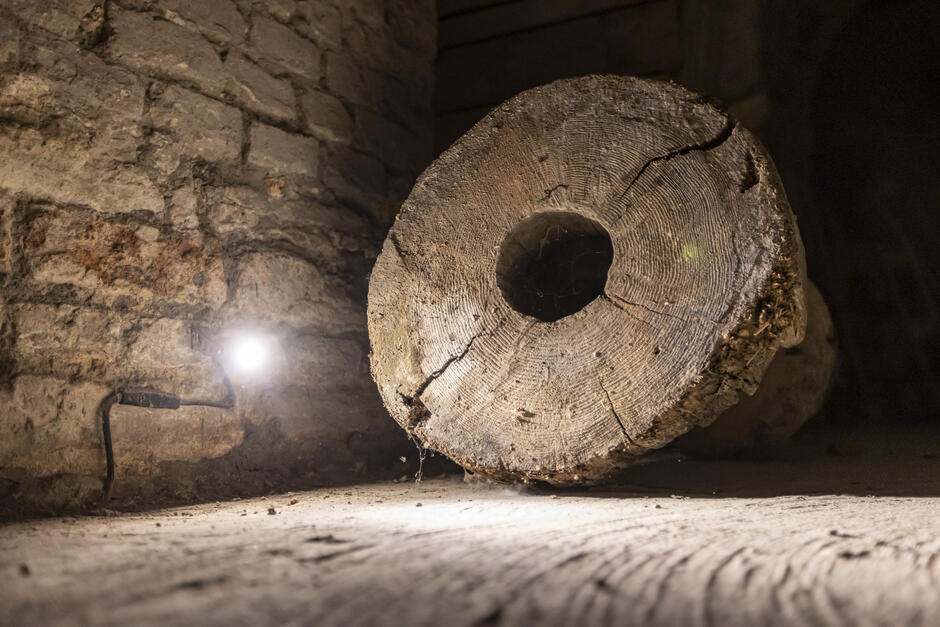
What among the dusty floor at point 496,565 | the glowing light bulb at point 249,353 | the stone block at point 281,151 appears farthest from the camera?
the stone block at point 281,151

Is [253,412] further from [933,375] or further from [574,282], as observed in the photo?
[933,375]

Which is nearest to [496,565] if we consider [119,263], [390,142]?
[119,263]

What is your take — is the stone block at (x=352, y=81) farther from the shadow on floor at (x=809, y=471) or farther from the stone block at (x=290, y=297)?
the shadow on floor at (x=809, y=471)

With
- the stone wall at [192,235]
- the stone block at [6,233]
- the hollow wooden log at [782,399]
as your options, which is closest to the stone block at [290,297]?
the stone wall at [192,235]

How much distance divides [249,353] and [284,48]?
104cm

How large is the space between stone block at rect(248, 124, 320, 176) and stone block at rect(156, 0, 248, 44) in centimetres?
29

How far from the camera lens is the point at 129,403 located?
1.83 meters

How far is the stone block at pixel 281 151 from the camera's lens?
221cm

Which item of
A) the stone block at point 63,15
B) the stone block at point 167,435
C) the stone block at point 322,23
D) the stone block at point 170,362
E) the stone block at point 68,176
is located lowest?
the stone block at point 167,435

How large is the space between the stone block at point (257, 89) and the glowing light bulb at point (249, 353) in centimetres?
74

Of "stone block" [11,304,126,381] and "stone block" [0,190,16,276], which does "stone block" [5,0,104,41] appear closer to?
"stone block" [0,190,16,276]

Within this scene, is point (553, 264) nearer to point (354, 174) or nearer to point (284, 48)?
point (354, 174)

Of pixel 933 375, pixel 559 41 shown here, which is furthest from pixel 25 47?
pixel 933 375

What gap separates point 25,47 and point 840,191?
3.18 m
